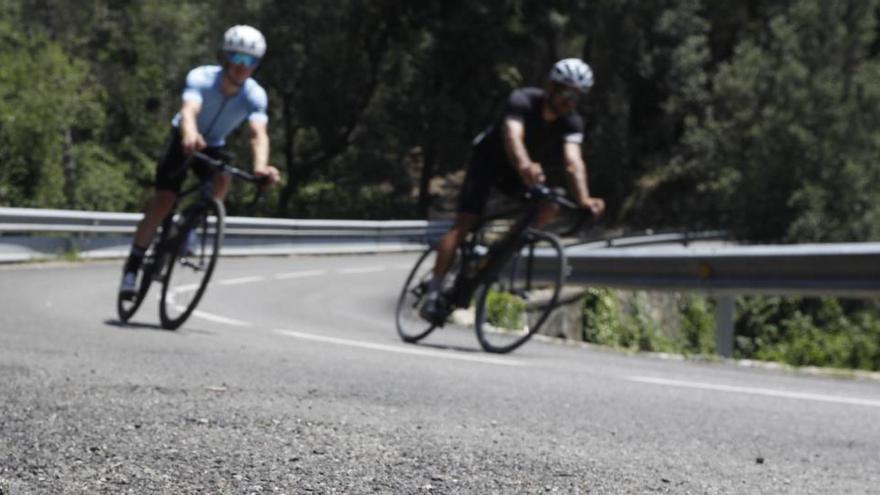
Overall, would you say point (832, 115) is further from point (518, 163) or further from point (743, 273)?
point (518, 163)

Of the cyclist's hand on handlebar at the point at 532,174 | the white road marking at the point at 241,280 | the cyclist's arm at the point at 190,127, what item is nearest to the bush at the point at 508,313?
the cyclist's hand on handlebar at the point at 532,174

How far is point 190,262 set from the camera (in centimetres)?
835

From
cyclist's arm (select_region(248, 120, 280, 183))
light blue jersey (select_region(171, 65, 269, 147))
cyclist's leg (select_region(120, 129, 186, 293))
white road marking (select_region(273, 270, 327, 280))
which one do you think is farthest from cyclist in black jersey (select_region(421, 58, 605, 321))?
white road marking (select_region(273, 270, 327, 280))

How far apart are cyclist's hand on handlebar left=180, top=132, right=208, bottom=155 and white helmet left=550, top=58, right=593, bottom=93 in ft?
6.94

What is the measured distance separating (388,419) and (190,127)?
149 inches

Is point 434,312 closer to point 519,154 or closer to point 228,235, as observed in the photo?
point 519,154

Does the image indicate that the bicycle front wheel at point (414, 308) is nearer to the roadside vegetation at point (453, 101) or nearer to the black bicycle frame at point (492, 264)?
the black bicycle frame at point (492, 264)

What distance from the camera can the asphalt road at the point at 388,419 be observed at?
3.24m

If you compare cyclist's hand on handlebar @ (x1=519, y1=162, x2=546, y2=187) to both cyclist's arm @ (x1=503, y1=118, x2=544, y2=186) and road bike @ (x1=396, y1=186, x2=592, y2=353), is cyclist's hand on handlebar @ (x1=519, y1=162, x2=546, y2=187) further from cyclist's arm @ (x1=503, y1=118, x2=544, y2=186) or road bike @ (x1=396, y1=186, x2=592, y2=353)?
road bike @ (x1=396, y1=186, x2=592, y2=353)

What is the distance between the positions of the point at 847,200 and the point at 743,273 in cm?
3280

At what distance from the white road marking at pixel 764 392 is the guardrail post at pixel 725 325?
3395mm

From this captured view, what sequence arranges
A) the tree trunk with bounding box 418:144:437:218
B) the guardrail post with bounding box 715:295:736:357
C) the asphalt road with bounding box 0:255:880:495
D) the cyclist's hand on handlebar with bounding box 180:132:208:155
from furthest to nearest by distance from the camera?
the tree trunk with bounding box 418:144:437:218, the guardrail post with bounding box 715:295:736:357, the cyclist's hand on handlebar with bounding box 180:132:208:155, the asphalt road with bounding box 0:255:880:495

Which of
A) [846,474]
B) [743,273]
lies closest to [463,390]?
[846,474]

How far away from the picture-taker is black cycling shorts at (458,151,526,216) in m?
8.36
